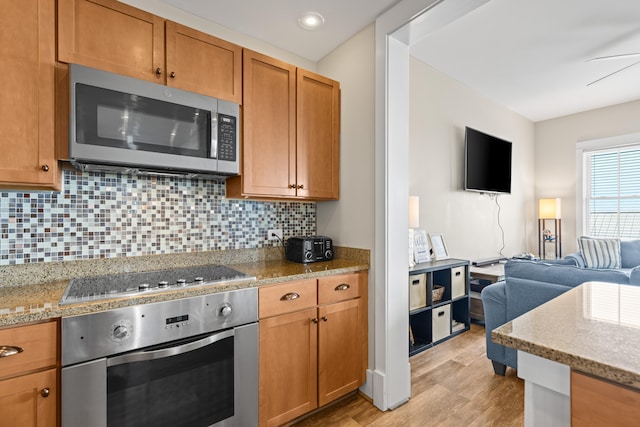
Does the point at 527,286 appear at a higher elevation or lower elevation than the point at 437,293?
higher

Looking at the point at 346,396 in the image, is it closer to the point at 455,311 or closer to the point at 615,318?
the point at 615,318

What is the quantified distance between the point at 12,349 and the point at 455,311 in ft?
11.6

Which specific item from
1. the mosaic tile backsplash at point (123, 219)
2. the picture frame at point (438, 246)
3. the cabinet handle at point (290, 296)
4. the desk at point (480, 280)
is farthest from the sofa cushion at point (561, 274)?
the mosaic tile backsplash at point (123, 219)

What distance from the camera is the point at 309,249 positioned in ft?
7.36

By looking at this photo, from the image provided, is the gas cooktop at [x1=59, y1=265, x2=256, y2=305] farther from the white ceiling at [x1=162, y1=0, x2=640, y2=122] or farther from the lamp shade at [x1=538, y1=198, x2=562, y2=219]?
the lamp shade at [x1=538, y1=198, x2=562, y2=219]

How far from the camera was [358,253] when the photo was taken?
7.35 feet

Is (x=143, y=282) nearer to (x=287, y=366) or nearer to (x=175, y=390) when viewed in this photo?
(x=175, y=390)

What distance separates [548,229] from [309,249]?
16.3 ft

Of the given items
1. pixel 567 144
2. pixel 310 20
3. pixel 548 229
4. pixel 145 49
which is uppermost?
pixel 310 20

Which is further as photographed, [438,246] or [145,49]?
[438,246]

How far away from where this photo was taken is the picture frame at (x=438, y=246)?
339cm

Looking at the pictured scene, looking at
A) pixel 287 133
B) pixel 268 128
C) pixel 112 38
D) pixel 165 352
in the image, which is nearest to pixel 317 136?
pixel 287 133

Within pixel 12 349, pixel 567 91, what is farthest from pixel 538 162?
pixel 12 349

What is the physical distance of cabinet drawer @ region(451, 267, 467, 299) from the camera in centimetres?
320
